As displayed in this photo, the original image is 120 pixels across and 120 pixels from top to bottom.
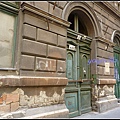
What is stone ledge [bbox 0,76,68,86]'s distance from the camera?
3.19m

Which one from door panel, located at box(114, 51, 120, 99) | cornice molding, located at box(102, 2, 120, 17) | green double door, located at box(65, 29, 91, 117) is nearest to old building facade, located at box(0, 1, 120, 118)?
green double door, located at box(65, 29, 91, 117)

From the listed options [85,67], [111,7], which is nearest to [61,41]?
[85,67]

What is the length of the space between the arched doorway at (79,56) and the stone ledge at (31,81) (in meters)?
0.75

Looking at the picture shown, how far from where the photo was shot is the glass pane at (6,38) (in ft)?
11.3

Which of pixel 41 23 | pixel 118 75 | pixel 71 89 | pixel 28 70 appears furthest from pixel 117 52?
pixel 28 70

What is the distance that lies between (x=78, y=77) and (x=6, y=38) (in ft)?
9.62

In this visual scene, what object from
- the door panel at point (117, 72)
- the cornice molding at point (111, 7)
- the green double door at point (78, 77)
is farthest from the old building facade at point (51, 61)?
the door panel at point (117, 72)

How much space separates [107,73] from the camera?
6.27m

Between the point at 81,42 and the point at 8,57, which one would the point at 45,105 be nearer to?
the point at 8,57

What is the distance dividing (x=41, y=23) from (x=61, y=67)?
4.69ft

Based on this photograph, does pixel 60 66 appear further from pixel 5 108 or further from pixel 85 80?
pixel 5 108

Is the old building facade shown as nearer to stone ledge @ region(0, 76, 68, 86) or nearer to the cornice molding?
stone ledge @ region(0, 76, 68, 86)

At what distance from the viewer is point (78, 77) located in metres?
5.29

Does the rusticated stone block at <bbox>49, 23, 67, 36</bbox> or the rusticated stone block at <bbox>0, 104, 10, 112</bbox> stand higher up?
the rusticated stone block at <bbox>49, 23, 67, 36</bbox>
